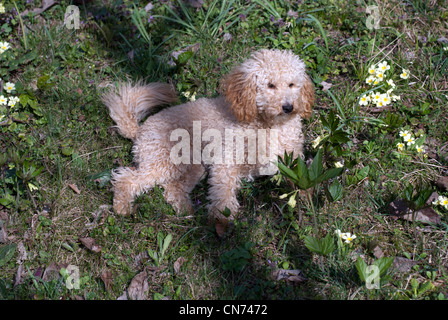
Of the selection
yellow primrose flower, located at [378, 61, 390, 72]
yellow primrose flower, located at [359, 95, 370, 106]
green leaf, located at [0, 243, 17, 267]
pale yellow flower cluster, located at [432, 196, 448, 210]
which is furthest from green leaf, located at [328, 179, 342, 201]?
green leaf, located at [0, 243, 17, 267]

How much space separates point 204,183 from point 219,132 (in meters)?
0.51

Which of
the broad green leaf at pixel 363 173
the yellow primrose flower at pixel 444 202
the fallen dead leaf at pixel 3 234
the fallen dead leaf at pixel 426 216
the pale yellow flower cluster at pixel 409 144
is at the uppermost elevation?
the pale yellow flower cluster at pixel 409 144

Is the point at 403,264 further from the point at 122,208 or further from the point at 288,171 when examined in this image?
the point at 122,208

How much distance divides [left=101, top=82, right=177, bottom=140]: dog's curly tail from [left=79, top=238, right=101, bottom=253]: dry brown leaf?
0.98 meters

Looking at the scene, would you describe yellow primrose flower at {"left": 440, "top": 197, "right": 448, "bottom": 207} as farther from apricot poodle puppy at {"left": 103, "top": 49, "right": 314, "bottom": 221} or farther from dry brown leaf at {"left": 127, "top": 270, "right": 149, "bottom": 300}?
dry brown leaf at {"left": 127, "top": 270, "right": 149, "bottom": 300}

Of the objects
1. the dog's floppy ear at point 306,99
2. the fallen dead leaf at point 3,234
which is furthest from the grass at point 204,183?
the dog's floppy ear at point 306,99

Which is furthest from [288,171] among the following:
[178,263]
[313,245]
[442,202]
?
[442,202]

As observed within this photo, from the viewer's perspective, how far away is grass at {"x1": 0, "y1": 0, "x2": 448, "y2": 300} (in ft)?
9.08

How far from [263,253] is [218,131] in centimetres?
100

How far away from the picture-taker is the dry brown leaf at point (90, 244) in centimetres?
294

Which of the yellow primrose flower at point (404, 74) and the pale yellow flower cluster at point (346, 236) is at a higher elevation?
the yellow primrose flower at point (404, 74)

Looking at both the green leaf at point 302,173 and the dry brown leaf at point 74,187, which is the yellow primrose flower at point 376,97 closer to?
the green leaf at point 302,173

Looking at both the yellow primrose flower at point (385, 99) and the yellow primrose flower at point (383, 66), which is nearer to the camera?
the yellow primrose flower at point (385, 99)

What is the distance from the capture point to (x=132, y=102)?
341 cm
